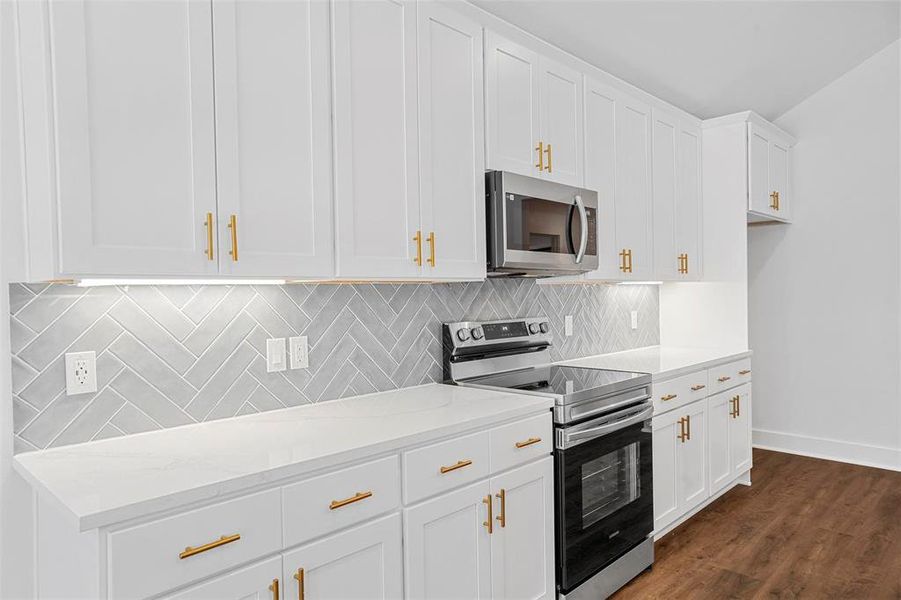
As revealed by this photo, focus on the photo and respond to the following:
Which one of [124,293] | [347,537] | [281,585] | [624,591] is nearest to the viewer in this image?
[281,585]

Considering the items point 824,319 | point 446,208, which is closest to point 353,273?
point 446,208

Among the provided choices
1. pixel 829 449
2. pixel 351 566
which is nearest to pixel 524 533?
pixel 351 566

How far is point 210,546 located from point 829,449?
4846mm

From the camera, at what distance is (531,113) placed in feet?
9.25

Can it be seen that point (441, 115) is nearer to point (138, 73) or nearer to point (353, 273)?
point (353, 273)

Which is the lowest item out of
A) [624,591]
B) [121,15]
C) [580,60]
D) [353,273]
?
[624,591]

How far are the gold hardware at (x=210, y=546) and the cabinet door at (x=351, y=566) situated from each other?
163mm

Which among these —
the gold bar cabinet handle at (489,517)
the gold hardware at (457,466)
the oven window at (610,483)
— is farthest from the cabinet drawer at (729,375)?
the gold hardware at (457,466)

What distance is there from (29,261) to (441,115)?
144 centimetres

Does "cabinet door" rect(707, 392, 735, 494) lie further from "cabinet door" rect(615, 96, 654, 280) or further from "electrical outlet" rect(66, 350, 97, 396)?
"electrical outlet" rect(66, 350, 97, 396)

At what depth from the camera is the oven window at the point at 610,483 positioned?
2564 mm

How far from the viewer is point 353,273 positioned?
2.08 metres

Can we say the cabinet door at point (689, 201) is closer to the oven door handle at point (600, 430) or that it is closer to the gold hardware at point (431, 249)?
the oven door handle at point (600, 430)

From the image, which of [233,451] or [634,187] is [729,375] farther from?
[233,451]
